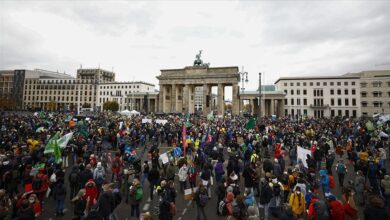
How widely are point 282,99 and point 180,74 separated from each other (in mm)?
33124

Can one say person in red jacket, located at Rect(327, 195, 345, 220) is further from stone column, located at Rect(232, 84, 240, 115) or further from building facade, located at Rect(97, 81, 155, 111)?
building facade, located at Rect(97, 81, 155, 111)

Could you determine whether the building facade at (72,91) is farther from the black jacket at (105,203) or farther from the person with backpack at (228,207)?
the person with backpack at (228,207)

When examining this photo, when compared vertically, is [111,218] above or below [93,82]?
below

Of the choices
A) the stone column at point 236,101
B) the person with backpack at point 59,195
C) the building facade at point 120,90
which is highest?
the building facade at point 120,90

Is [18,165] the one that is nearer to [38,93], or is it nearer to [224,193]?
[224,193]

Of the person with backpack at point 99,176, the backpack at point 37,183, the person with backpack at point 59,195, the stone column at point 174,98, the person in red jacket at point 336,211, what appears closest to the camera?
the person in red jacket at point 336,211

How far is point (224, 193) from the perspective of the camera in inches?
312

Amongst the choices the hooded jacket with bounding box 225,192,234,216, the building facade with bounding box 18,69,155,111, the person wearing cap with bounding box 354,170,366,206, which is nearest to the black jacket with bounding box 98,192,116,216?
the hooded jacket with bounding box 225,192,234,216

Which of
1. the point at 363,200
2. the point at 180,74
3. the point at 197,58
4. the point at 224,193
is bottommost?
the point at 363,200

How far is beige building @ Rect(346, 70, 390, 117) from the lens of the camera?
75500mm

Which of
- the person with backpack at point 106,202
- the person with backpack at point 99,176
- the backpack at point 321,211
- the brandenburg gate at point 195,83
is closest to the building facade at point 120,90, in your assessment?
the brandenburg gate at point 195,83

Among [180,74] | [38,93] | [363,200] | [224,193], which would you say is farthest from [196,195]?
[38,93]

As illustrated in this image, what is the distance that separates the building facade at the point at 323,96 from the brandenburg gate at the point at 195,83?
934 inches

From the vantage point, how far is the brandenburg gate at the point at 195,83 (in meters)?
70.3
